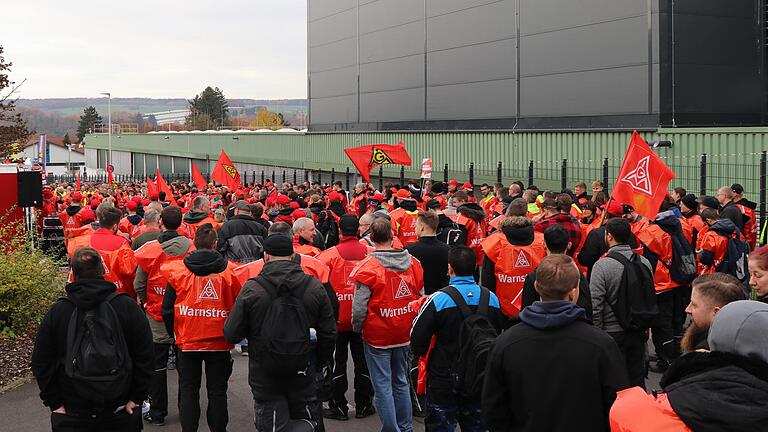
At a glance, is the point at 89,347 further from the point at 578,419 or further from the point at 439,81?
the point at 439,81

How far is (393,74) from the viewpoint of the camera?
37625 mm

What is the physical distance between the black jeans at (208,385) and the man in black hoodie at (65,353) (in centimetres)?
133

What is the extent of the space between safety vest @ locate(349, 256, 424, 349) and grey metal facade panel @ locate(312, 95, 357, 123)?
34249mm

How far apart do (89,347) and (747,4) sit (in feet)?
75.9

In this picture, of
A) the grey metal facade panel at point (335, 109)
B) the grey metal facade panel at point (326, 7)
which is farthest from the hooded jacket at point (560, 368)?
the grey metal facade panel at point (326, 7)

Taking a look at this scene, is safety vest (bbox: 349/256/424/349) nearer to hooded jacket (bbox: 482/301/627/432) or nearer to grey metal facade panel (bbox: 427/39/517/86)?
hooded jacket (bbox: 482/301/627/432)

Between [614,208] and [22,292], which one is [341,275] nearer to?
[614,208]

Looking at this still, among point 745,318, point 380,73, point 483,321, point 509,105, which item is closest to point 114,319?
point 483,321

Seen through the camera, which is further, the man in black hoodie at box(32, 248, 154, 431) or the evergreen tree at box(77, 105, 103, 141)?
the evergreen tree at box(77, 105, 103, 141)

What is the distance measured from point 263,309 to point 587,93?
22.1 metres

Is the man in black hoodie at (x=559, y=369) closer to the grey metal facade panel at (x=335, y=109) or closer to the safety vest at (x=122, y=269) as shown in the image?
the safety vest at (x=122, y=269)

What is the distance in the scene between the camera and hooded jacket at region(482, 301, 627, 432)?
4137mm

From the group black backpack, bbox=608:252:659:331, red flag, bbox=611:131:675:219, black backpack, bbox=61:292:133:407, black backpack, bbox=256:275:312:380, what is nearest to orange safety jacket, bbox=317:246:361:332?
black backpack, bbox=256:275:312:380

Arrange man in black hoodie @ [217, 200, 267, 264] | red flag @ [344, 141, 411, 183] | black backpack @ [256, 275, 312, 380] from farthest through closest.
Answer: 1. red flag @ [344, 141, 411, 183]
2. man in black hoodie @ [217, 200, 267, 264]
3. black backpack @ [256, 275, 312, 380]
